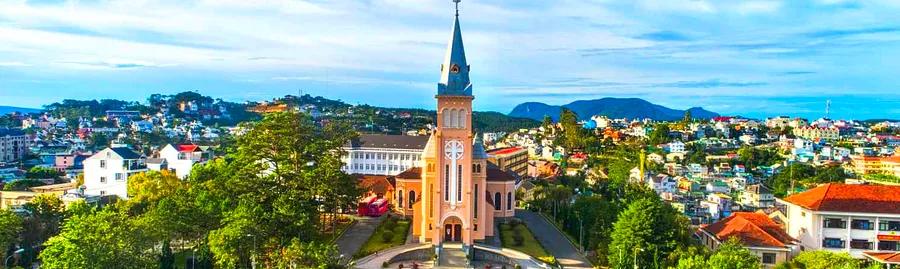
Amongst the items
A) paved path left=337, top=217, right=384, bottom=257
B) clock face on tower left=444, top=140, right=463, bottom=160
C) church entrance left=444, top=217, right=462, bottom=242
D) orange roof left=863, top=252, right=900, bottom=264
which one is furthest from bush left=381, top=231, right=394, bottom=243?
orange roof left=863, top=252, right=900, bottom=264

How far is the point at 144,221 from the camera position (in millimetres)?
32562

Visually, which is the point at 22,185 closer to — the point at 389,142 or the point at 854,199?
the point at 389,142

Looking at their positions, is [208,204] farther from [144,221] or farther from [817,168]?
[817,168]

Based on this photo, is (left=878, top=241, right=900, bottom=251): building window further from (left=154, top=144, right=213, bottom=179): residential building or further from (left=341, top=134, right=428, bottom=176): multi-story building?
(left=154, top=144, right=213, bottom=179): residential building

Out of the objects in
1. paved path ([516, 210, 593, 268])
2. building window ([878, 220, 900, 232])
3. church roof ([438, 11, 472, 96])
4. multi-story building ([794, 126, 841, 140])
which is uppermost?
church roof ([438, 11, 472, 96])

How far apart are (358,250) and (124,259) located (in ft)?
44.4

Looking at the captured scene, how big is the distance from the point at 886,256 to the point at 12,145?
3975 inches

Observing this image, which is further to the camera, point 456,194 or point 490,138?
point 490,138

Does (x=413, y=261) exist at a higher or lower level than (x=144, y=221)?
lower

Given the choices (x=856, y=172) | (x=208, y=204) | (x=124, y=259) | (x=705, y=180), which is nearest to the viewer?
(x=124, y=259)

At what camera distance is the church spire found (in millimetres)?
40531

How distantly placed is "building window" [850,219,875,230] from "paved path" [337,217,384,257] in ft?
88.5

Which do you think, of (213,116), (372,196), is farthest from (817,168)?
(213,116)

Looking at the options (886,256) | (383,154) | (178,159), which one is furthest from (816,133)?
(178,159)
